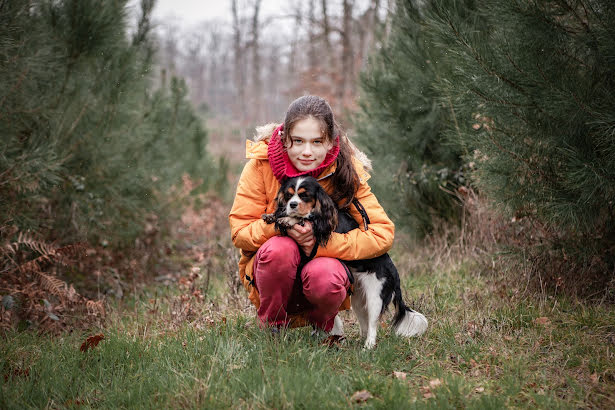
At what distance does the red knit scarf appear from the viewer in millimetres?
3087

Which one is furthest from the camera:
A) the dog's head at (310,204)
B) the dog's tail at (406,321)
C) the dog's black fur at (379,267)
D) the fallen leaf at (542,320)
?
the fallen leaf at (542,320)

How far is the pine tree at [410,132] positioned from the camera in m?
5.57

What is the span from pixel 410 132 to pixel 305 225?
3364 mm

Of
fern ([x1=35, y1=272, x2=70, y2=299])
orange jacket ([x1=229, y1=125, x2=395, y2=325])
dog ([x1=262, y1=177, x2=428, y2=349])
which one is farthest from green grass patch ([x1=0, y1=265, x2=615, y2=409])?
orange jacket ([x1=229, y1=125, x2=395, y2=325])

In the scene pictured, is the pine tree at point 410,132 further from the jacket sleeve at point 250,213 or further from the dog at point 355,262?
the jacket sleeve at point 250,213

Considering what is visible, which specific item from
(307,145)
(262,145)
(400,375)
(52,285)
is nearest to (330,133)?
(307,145)

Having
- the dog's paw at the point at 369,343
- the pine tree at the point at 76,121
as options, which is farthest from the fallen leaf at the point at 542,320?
the pine tree at the point at 76,121

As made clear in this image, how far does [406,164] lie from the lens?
6.03 meters

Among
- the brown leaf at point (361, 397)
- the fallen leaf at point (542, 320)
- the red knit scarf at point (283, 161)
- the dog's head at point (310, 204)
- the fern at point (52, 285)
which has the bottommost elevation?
the fallen leaf at point (542, 320)

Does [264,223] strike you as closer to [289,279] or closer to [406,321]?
[289,279]

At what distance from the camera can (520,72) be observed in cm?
344

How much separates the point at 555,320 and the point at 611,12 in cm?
217

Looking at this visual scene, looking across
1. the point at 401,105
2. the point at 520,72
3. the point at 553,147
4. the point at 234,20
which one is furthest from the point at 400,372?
the point at 234,20

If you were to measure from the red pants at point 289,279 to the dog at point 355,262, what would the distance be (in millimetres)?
125
